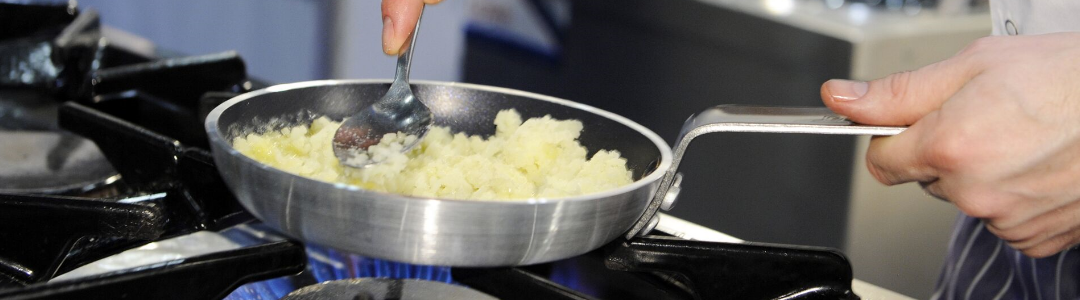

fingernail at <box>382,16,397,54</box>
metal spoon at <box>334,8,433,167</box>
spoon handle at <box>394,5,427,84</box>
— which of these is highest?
fingernail at <box>382,16,397,54</box>

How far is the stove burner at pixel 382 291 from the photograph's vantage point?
18.3 inches

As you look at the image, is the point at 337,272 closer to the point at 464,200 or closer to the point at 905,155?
the point at 464,200

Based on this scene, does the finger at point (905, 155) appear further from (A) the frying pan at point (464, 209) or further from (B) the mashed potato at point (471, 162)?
(B) the mashed potato at point (471, 162)

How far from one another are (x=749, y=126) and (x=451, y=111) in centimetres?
26

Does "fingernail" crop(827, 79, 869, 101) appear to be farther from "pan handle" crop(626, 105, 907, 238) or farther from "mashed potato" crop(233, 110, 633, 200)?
"mashed potato" crop(233, 110, 633, 200)

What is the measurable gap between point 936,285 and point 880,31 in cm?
96

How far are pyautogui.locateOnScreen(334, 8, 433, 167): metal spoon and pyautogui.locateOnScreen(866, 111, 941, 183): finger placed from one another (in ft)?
1.02

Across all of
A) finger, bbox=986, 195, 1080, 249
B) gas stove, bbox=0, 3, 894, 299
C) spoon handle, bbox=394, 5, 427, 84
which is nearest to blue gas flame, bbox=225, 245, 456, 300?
gas stove, bbox=0, 3, 894, 299

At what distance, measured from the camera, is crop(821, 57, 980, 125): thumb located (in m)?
0.52

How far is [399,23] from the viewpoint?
620 millimetres

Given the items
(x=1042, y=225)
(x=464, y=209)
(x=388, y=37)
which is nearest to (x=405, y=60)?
(x=388, y=37)

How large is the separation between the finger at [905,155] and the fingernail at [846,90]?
0.12 feet

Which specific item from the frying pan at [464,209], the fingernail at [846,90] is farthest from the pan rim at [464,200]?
the fingernail at [846,90]

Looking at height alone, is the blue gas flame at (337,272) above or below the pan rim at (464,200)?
below
